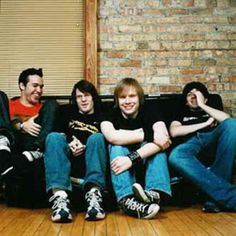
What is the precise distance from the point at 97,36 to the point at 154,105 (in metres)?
1.23

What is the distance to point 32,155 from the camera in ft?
9.18

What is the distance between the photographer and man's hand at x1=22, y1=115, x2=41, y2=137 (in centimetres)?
301

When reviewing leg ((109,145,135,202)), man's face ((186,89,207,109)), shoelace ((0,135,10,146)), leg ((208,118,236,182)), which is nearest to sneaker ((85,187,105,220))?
leg ((109,145,135,202))

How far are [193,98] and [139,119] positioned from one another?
2.06ft

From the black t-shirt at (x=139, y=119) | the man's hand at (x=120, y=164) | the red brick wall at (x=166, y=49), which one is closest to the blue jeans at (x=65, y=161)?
the man's hand at (x=120, y=164)

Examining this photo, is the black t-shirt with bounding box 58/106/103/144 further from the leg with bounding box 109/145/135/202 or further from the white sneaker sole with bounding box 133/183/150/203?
the white sneaker sole with bounding box 133/183/150/203

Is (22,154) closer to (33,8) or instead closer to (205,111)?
(205,111)

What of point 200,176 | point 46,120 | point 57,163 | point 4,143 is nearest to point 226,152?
point 200,176

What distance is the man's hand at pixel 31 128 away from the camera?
9.88 ft

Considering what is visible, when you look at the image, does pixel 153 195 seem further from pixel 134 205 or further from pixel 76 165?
pixel 76 165

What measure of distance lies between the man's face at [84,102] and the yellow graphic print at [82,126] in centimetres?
11

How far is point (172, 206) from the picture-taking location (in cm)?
293

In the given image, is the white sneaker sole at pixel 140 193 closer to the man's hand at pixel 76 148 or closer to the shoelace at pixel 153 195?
the shoelace at pixel 153 195

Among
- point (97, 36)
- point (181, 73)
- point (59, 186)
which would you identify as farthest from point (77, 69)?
point (59, 186)
